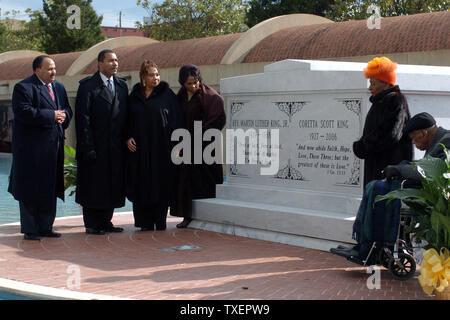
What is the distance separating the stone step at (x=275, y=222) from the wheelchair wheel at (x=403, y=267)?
126 cm

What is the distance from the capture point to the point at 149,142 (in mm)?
8219

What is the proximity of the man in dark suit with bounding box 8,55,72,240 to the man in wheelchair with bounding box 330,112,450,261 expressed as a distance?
12.1ft

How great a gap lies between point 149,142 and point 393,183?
3.52 metres

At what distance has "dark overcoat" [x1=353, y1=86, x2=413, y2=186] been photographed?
6.26m

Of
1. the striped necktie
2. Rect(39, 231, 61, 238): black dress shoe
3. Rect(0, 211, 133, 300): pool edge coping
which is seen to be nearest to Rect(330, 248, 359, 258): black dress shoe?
Rect(0, 211, 133, 300): pool edge coping

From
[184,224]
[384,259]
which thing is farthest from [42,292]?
[184,224]

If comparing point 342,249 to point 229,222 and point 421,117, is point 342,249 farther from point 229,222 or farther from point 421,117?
point 229,222

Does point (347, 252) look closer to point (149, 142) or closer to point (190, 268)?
point (190, 268)

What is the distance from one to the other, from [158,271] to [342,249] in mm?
1660

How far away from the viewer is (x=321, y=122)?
7.59 m

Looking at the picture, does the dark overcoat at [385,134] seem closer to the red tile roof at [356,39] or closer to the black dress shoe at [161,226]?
the black dress shoe at [161,226]

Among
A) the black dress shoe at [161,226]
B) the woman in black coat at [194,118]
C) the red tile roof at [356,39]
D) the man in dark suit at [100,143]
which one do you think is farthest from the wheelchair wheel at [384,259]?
the red tile roof at [356,39]

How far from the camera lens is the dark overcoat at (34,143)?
297 inches
